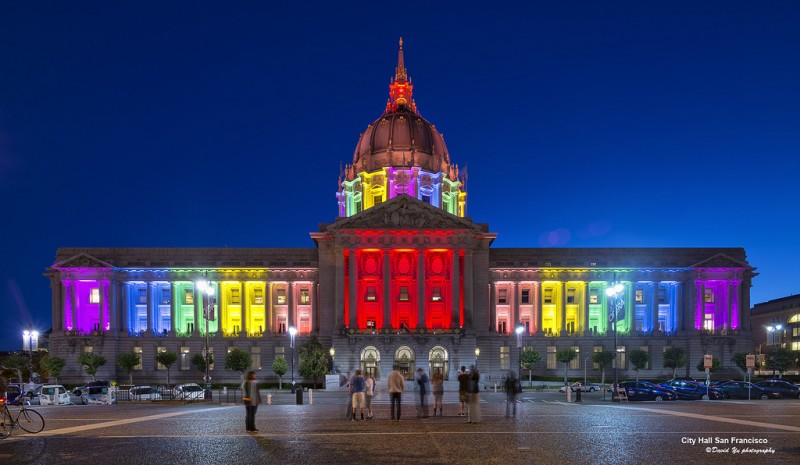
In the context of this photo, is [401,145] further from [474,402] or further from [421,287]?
[474,402]

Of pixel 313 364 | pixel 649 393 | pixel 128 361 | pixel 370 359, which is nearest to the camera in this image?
pixel 649 393

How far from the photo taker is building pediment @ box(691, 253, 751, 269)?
103 metres

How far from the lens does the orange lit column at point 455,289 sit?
3674 inches

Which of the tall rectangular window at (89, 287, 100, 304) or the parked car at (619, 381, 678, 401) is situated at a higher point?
the tall rectangular window at (89, 287, 100, 304)

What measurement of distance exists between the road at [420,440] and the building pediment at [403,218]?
205ft

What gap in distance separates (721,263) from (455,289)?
40.0m

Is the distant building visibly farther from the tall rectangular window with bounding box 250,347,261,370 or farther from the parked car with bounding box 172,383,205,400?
the parked car with bounding box 172,383,205,400

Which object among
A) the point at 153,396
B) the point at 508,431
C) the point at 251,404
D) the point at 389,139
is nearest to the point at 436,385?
the point at 508,431

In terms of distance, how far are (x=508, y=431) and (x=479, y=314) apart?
230 ft

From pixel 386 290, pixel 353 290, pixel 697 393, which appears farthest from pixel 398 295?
pixel 697 393

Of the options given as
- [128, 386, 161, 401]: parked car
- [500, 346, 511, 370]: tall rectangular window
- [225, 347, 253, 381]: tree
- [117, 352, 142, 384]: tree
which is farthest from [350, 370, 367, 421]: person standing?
[500, 346, 511, 370]: tall rectangular window

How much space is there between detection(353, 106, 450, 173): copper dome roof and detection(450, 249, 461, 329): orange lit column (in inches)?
1025

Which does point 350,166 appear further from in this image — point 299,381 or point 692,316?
point 692,316

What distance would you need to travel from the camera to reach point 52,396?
53625 millimetres
